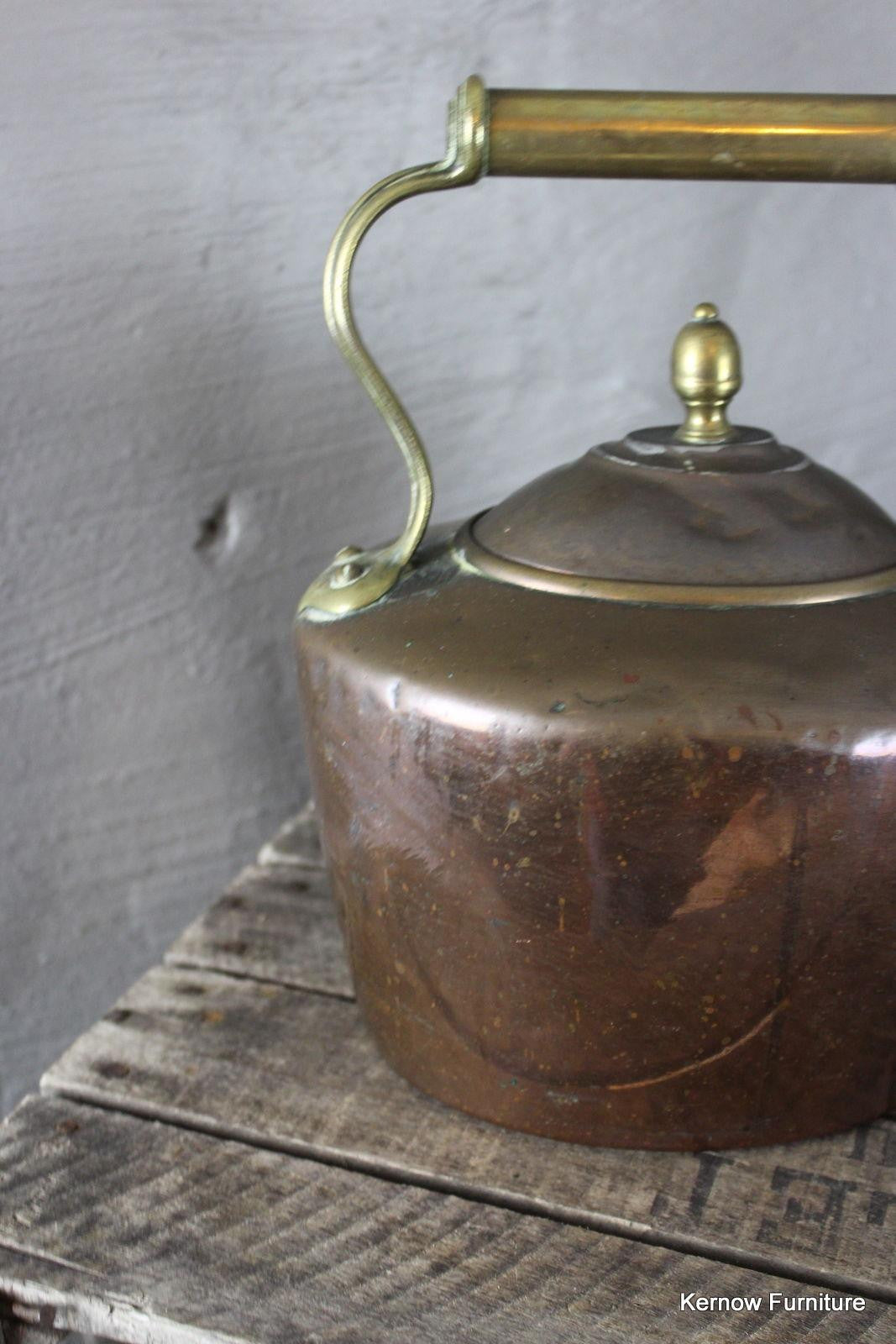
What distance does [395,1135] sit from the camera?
0.67 m

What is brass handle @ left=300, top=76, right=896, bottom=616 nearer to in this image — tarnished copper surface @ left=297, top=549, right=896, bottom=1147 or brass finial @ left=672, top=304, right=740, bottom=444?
brass finial @ left=672, top=304, right=740, bottom=444

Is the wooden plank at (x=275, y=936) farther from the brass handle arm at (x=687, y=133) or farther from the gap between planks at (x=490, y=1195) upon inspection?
the brass handle arm at (x=687, y=133)

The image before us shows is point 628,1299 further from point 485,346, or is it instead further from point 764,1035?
point 485,346

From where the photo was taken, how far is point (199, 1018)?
0.77m

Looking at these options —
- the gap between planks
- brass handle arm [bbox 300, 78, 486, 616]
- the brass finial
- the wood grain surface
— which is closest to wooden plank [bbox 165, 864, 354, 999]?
the wood grain surface

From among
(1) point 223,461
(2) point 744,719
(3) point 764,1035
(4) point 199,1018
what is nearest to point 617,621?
(2) point 744,719

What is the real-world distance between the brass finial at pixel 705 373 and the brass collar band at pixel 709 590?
11 cm

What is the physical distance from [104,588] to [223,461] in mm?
137

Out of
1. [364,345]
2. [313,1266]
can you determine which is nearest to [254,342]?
[364,345]

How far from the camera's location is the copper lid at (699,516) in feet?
1.99

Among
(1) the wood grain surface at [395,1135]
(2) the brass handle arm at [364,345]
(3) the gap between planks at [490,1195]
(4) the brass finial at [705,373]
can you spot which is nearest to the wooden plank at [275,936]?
(1) the wood grain surface at [395,1135]

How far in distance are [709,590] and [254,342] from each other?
51 centimetres

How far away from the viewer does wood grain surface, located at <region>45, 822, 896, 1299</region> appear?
23.8 inches

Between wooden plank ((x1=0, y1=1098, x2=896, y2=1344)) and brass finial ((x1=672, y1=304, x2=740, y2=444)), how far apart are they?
42 cm
